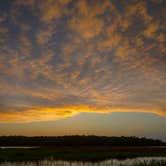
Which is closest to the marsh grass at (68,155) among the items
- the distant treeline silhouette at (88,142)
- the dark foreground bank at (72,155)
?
the dark foreground bank at (72,155)

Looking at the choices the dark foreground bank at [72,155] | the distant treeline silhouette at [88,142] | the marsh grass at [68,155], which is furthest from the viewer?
the distant treeline silhouette at [88,142]

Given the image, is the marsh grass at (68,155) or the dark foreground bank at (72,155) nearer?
the marsh grass at (68,155)

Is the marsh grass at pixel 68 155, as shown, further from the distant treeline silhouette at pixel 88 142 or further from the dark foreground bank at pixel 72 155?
the distant treeline silhouette at pixel 88 142

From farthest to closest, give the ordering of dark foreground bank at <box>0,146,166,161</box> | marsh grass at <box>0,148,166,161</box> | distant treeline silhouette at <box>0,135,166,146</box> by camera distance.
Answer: distant treeline silhouette at <box>0,135,166,146</box> < dark foreground bank at <box>0,146,166,161</box> < marsh grass at <box>0,148,166,161</box>

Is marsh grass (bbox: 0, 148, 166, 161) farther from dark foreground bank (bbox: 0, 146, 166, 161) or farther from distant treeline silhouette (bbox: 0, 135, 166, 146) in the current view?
distant treeline silhouette (bbox: 0, 135, 166, 146)

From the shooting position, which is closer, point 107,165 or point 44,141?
point 107,165

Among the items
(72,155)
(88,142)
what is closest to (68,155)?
(72,155)

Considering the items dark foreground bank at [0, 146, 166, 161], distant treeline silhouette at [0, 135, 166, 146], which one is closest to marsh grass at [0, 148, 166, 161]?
dark foreground bank at [0, 146, 166, 161]

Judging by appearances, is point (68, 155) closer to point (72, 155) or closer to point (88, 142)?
point (72, 155)

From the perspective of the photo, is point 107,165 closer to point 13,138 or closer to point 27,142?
point 27,142

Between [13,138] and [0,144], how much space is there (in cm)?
568

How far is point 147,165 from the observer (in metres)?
21.9

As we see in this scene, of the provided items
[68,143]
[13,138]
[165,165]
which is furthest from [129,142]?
[165,165]

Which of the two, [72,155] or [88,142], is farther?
[88,142]
